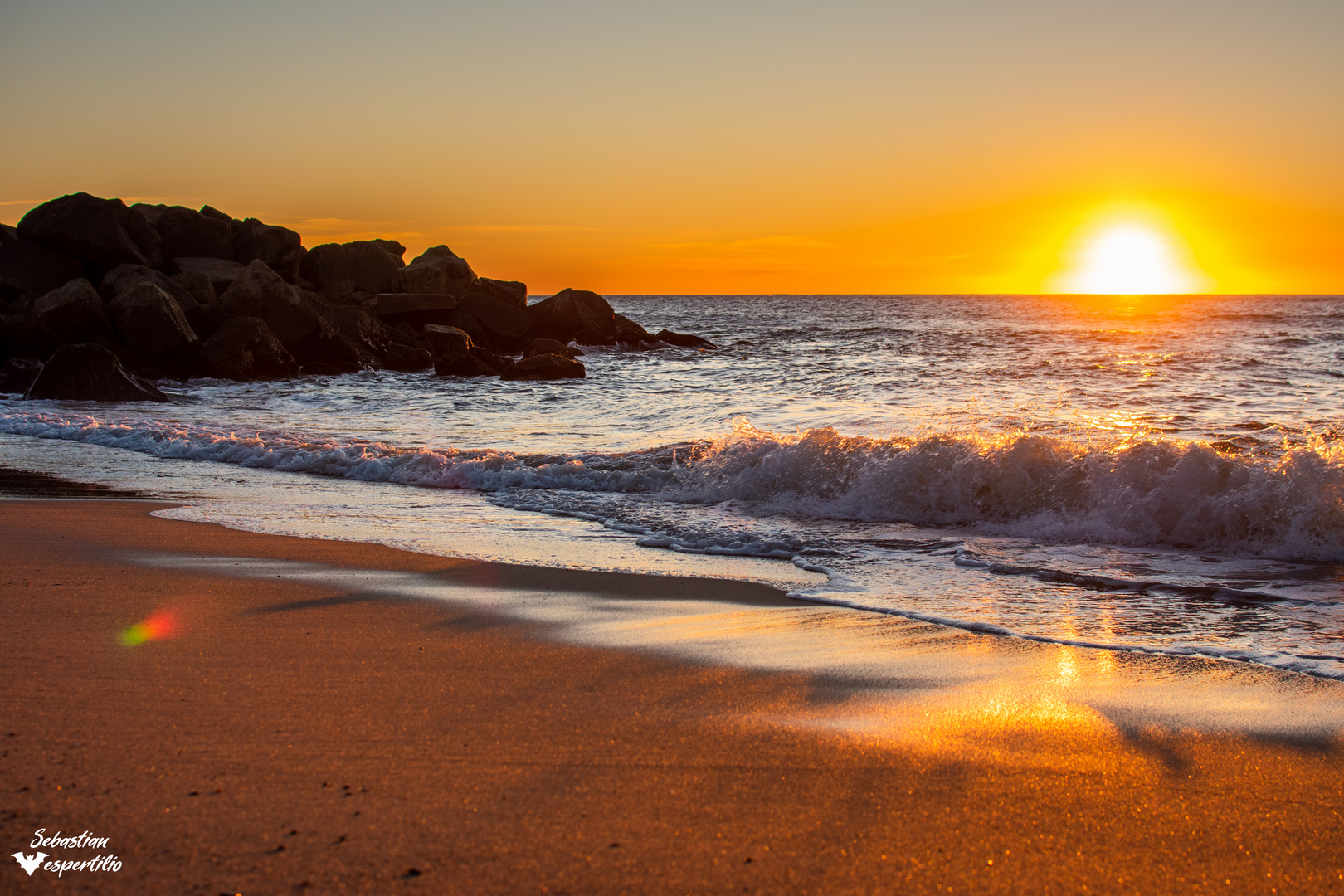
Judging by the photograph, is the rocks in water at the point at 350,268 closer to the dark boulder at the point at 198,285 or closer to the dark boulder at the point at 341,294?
the dark boulder at the point at 341,294

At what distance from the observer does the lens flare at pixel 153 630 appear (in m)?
3.13

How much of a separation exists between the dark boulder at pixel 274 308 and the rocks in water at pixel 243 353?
2.54ft

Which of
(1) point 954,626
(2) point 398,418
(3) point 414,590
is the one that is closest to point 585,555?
(3) point 414,590

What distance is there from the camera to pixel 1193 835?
195 centimetres

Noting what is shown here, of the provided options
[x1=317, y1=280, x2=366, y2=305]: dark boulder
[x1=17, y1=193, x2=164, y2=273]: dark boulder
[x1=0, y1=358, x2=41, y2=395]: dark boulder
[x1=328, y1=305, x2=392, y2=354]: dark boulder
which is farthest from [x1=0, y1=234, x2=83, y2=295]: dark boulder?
[x1=317, y1=280, x2=366, y2=305]: dark boulder

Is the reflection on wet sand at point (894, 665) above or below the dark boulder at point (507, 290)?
below

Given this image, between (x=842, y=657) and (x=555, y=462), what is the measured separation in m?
5.80

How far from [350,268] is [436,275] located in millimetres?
2693

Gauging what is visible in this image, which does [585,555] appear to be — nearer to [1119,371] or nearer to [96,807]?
[96,807]

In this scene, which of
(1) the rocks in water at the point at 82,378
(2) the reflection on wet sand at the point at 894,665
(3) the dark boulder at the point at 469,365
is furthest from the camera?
(3) the dark boulder at the point at 469,365

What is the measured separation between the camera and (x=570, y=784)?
2.08 m

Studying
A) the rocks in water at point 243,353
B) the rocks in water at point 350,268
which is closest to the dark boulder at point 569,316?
the rocks in water at point 350,268

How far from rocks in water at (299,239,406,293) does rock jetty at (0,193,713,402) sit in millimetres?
37

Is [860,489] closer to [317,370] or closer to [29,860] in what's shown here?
[29,860]
